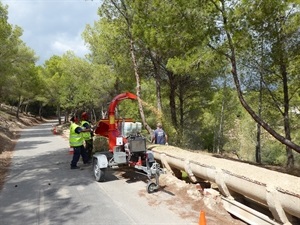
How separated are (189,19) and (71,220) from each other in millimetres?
6243

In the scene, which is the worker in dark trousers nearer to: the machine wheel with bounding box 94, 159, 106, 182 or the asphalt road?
the asphalt road

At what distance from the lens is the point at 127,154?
803cm

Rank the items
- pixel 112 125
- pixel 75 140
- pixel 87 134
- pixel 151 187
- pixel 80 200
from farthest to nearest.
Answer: pixel 87 134 < pixel 75 140 < pixel 112 125 < pixel 151 187 < pixel 80 200

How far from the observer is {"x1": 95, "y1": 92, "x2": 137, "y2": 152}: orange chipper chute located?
350 inches

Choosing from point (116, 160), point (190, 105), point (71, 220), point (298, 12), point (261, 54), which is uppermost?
point (298, 12)

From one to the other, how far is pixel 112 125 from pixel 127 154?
4.61 feet

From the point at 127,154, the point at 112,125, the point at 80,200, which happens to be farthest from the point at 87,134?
the point at 80,200

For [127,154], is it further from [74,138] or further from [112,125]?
[74,138]

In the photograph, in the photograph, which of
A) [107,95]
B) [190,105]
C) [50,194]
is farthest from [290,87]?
[107,95]

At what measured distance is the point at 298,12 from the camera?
397 inches

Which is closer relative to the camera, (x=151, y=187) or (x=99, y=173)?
(x=151, y=187)

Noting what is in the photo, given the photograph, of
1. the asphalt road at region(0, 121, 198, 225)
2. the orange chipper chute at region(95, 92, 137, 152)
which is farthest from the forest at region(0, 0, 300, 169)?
the asphalt road at region(0, 121, 198, 225)

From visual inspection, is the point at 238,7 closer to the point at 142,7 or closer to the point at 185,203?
the point at 142,7

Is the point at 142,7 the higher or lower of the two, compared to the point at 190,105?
higher
